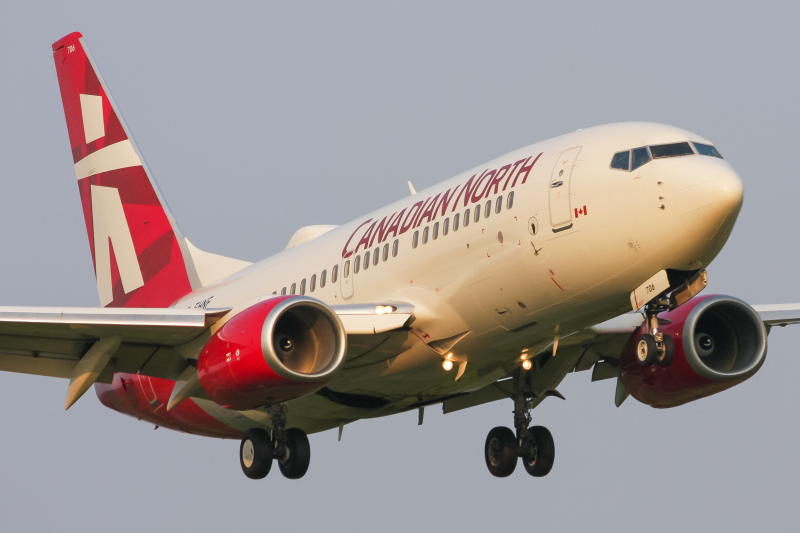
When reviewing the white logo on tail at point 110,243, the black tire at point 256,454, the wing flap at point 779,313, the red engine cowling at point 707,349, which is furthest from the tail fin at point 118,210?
the wing flap at point 779,313

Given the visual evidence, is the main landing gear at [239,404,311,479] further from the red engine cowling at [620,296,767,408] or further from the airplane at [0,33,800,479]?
the red engine cowling at [620,296,767,408]

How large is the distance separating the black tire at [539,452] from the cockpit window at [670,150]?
28.5 feet

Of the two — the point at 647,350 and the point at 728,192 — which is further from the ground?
the point at 728,192

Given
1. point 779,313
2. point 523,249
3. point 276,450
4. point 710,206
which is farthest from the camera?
point 779,313

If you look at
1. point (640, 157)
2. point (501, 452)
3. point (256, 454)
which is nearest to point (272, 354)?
point (256, 454)

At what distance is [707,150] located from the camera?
70.8 ft

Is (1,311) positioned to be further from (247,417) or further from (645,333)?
(645,333)

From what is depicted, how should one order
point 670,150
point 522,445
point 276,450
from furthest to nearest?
point 522,445
point 276,450
point 670,150

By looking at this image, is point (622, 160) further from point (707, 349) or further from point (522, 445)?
point (522, 445)

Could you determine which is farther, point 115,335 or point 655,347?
point 115,335

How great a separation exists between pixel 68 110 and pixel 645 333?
21043 mm

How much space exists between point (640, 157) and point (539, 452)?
876cm

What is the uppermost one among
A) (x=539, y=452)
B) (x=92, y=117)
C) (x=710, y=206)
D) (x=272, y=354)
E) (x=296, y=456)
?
(x=92, y=117)

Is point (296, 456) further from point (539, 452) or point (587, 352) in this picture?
point (587, 352)
